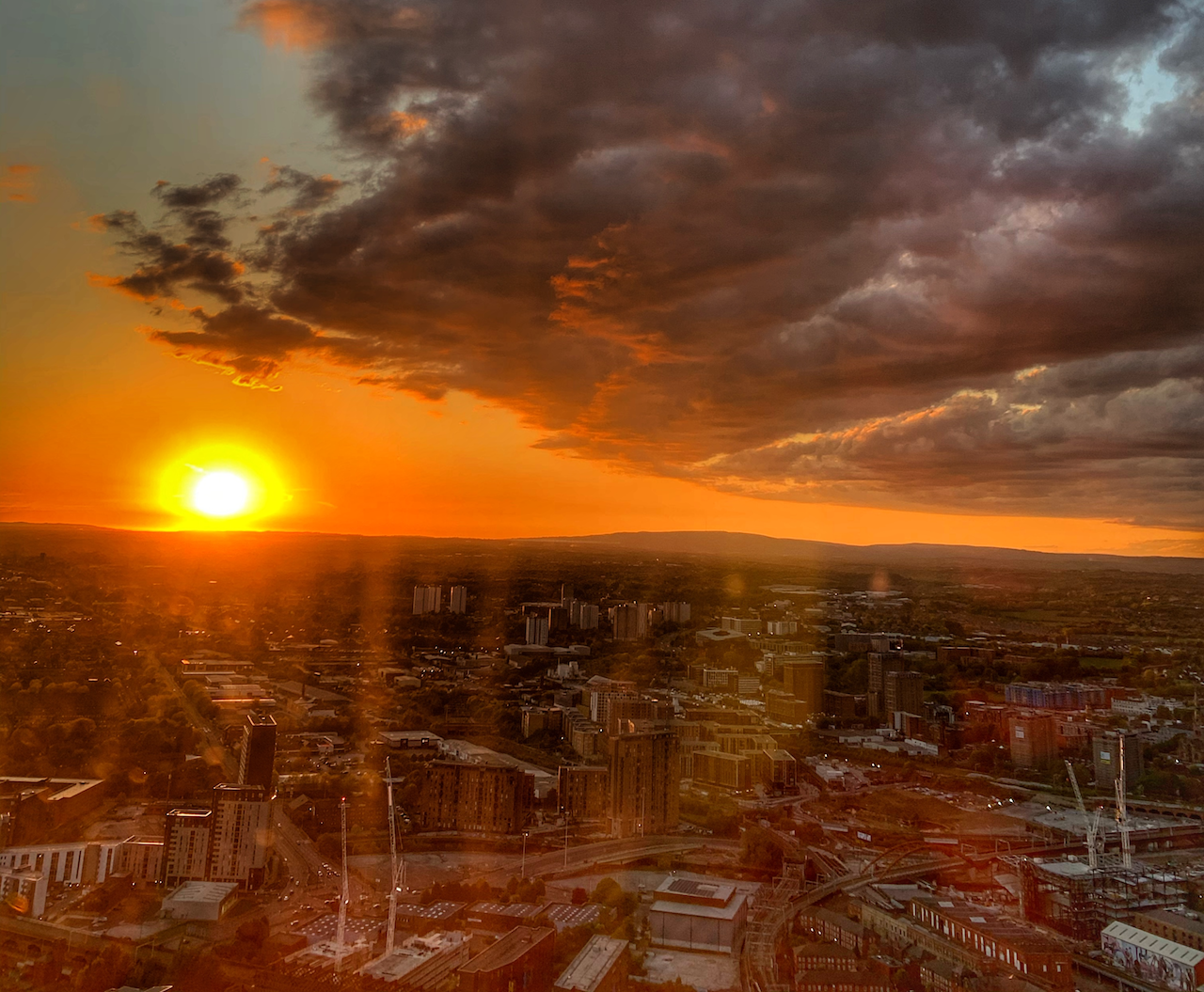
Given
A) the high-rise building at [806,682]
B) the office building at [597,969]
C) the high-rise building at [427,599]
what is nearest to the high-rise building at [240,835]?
the office building at [597,969]

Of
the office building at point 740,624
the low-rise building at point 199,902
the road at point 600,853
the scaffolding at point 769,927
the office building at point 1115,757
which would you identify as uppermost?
the office building at point 740,624

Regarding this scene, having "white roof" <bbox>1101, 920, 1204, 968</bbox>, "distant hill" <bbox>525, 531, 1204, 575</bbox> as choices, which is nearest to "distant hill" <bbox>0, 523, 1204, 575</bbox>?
"distant hill" <bbox>525, 531, 1204, 575</bbox>

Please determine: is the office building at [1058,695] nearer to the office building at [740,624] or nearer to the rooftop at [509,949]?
the office building at [740,624]

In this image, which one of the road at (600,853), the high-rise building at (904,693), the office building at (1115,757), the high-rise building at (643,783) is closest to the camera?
the road at (600,853)

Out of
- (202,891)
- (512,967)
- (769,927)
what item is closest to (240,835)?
(202,891)

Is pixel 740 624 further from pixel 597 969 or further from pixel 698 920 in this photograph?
pixel 597 969

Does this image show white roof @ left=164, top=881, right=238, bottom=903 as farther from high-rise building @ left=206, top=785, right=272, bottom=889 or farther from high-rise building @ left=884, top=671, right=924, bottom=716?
high-rise building @ left=884, top=671, right=924, bottom=716
